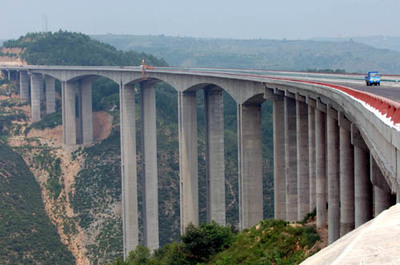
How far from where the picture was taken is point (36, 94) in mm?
105250

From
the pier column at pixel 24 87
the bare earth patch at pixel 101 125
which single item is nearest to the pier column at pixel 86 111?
Result: the bare earth patch at pixel 101 125

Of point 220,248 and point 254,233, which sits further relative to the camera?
point 220,248

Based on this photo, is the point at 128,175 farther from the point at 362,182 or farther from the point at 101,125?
the point at 362,182

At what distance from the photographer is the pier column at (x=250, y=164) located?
47781 mm

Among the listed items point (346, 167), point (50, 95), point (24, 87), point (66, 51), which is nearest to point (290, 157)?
point (346, 167)

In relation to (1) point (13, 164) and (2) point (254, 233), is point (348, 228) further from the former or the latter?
(1) point (13, 164)

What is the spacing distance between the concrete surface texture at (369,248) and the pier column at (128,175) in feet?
212

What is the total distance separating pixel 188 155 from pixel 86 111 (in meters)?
Result: 36.3

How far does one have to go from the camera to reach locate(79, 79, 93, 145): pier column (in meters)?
93.3

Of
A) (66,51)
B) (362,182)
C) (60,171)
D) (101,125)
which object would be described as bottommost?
(60,171)

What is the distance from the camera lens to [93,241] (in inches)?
3103

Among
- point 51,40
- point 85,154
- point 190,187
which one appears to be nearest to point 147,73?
point 190,187

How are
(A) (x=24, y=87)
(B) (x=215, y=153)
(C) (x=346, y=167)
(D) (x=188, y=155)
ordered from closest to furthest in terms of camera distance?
1. (C) (x=346, y=167)
2. (B) (x=215, y=153)
3. (D) (x=188, y=155)
4. (A) (x=24, y=87)

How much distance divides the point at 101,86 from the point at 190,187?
54416mm
